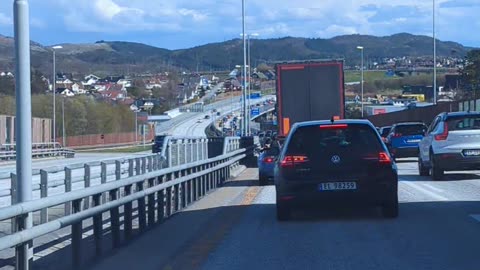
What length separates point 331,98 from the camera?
105ft

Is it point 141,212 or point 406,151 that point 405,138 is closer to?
point 406,151

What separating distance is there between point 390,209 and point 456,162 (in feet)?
30.4

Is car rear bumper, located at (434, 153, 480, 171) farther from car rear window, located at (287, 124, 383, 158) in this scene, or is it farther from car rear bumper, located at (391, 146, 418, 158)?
car rear bumper, located at (391, 146, 418, 158)

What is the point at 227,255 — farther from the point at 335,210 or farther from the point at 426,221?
the point at 335,210

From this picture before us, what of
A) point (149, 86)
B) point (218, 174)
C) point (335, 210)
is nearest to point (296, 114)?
point (218, 174)

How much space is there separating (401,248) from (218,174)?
1499 cm

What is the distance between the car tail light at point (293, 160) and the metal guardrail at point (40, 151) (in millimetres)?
43330

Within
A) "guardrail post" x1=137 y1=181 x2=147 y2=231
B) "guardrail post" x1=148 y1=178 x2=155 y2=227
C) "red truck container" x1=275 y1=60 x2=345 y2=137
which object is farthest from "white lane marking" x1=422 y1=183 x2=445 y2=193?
"red truck container" x1=275 y1=60 x2=345 y2=137

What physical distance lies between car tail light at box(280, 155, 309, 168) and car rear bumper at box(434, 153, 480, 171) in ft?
32.1

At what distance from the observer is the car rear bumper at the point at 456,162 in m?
23.4

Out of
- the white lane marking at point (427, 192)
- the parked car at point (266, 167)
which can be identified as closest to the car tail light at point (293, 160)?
the white lane marking at point (427, 192)

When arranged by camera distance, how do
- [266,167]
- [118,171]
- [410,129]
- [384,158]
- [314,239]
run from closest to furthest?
[314,239], [384,158], [118,171], [266,167], [410,129]

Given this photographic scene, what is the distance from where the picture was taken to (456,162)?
23594 mm

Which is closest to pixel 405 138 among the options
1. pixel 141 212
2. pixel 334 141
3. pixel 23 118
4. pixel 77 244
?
pixel 334 141
